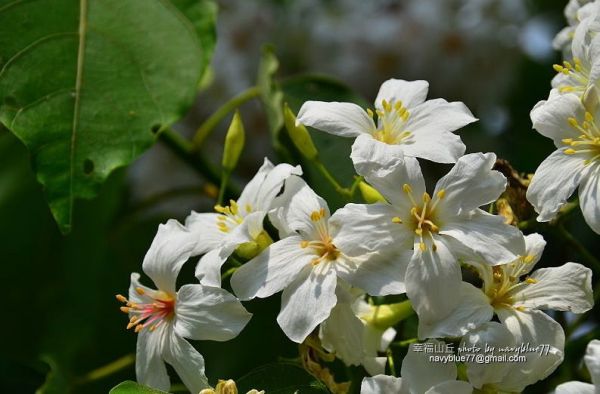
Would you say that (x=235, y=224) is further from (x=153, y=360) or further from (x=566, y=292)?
(x=566, y=292)

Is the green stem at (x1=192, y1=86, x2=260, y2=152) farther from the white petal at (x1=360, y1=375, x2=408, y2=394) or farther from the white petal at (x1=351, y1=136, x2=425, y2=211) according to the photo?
the white petal at (x1=360, y1=375, x2=408, y2=394)

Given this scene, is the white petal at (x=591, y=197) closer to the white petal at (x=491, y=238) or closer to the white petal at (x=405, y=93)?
the white petal at (x=491, y=238)

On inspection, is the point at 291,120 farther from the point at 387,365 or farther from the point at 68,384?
the point at 68,384

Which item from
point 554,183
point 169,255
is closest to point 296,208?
point 169,255

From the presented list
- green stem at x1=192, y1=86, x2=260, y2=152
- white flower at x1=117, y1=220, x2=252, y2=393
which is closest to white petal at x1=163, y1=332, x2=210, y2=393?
white flower at x1=117, y1=220, x2=252, y2=393

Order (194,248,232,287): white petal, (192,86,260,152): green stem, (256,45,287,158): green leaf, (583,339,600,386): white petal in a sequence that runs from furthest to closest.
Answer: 1. (192,86,260,152): green stem
2. (256,45,287,158): green leaf
3. (194,248,232,287): white petal
4. (583,339,600,386): white petal

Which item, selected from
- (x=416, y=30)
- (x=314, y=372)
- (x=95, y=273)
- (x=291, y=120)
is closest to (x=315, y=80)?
(x=291, y=120)
